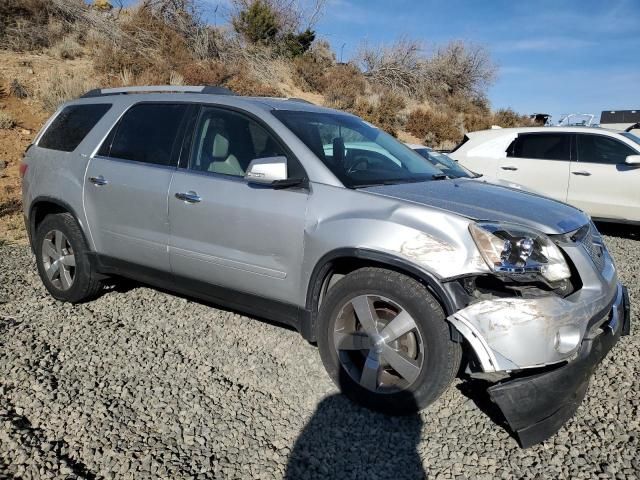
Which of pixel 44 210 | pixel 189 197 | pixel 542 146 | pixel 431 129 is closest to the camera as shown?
pixel 189 197

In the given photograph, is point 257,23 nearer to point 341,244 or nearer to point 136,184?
point 136,184

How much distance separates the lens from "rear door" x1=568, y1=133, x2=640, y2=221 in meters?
7.45

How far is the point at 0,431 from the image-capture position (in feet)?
8.52

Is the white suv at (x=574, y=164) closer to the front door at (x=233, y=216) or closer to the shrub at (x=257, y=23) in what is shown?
the front door at (x=233, y=216)

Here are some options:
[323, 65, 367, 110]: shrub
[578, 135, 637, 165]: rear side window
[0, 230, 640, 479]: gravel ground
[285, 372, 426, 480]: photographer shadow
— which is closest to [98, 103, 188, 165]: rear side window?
[0, 230, 640, 479]: gravel ground

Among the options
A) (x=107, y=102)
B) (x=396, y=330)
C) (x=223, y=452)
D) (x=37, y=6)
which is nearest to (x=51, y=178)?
(x=107, y=102)

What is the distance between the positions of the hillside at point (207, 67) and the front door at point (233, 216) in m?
4.62

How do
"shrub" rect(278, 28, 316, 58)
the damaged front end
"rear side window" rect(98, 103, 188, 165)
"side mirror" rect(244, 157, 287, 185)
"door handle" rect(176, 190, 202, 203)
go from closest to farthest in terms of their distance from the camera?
1. the damaged front end
2. "side mirror" rect(244, 157, 287, 185)
3. "door handle" rect(176, 190, 202, 203)
4. "rear side window" rect(98, 103, 188, 165)
5. "shrub" rect(278, 28, 316, 58)

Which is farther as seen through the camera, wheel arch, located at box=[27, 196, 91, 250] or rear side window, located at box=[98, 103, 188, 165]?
wheel arch, located at box=[27, 196, 91, 250]

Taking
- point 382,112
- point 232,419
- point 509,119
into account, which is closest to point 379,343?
point 232,419

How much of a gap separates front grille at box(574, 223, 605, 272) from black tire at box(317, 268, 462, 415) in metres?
0.94

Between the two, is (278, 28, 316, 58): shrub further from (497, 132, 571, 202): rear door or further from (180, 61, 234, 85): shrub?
(497, 132, 571, 202): rear door

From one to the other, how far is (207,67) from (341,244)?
54.8 feet

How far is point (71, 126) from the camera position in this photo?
442 centimetres
